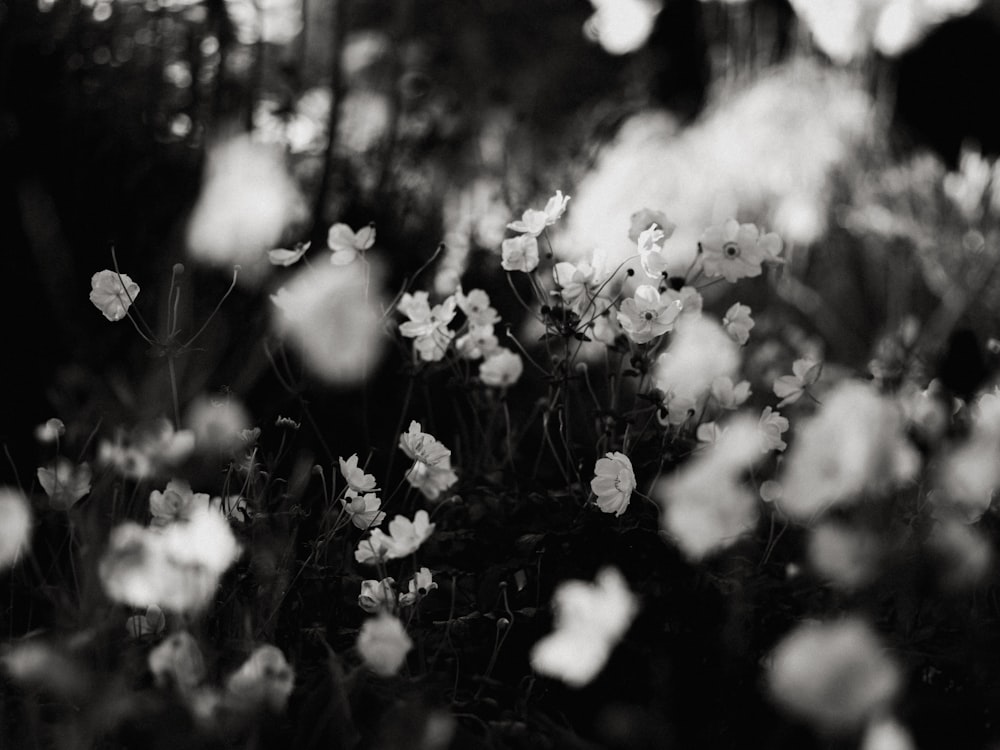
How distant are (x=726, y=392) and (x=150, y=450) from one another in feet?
2.70

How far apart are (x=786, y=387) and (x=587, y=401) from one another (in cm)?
81

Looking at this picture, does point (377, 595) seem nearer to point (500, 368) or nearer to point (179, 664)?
point (179, 664)

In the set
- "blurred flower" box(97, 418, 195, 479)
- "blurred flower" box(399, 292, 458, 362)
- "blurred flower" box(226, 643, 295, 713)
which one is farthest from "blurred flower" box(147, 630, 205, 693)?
"blurred flower" box(399, 292, 458, 362)

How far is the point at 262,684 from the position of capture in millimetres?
988

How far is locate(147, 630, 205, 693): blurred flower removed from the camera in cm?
98

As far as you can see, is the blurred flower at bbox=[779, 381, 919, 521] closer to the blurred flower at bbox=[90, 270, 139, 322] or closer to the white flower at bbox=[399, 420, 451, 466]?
the white flower at bbox=[399, 420, 451, 466]

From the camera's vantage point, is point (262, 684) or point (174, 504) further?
point (174, 504)

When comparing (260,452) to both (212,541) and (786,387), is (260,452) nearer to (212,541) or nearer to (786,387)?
(212,541)

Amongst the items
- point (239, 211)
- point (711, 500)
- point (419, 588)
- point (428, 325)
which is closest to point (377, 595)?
point (419, 588)

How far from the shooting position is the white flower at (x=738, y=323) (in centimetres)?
152

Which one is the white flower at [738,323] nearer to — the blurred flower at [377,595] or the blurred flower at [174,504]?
the blurred flower at [377,595]

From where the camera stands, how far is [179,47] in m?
3.02

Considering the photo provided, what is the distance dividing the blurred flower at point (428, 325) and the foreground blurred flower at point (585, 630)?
47cm

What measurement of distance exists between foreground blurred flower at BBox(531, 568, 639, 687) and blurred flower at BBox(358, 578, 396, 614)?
0.65 feet
